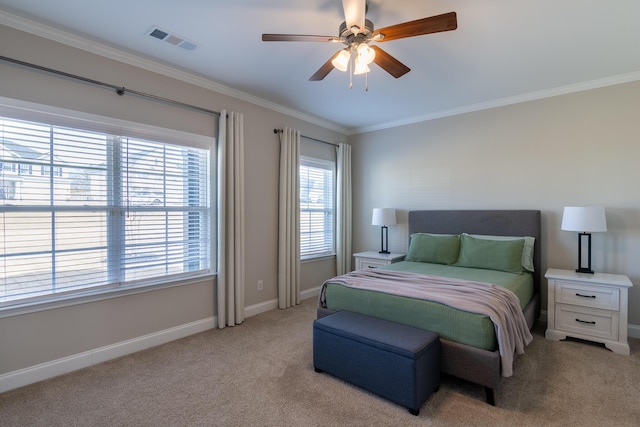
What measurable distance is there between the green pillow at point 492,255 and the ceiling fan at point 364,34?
228 centimetres

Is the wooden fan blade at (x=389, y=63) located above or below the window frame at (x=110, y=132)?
above

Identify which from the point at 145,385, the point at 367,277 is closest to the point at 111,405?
the point at 145,385

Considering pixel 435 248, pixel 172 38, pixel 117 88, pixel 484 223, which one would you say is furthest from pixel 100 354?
pixel 484 223

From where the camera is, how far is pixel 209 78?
3.36m

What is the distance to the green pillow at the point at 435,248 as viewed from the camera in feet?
12.7

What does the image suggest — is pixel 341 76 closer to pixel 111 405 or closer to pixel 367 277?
pixel 367 277

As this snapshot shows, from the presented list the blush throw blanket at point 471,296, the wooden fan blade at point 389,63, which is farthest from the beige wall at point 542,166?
the wooden fan blade at point 389,63

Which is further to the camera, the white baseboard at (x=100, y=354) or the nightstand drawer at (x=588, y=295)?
the nightstand drawer at (x=588, y=295)

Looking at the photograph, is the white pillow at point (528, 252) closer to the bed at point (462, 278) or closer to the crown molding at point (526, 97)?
the bed at point (462, 278)

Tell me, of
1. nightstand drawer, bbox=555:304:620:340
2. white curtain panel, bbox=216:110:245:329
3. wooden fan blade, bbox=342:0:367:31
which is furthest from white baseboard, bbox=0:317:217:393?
nightstand drawer, bbox=555:304:620:340

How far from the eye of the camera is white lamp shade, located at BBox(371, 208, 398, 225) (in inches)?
183

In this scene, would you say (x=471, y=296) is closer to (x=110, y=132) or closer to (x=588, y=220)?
(x=588, y=220)

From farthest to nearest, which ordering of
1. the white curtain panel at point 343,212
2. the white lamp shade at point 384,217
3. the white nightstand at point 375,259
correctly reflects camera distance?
the white curtain panel at point 343,212 → the white lamp shade at point 384,217 → the white nightstand at point 375,259

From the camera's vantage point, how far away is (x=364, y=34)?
2107 mm
